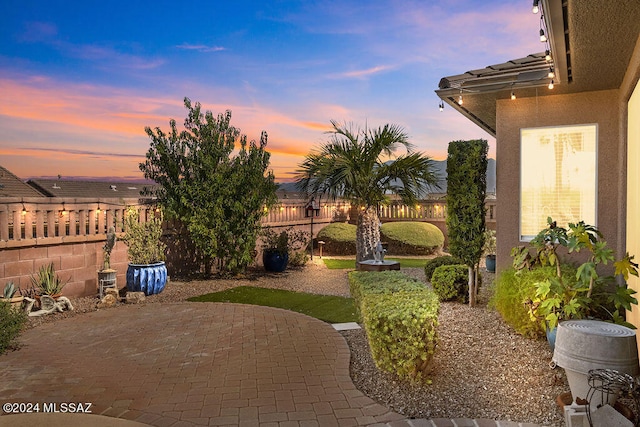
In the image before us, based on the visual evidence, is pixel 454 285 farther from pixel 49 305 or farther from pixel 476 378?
pixel 49 305

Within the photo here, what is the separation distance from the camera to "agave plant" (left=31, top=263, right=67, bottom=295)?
6965mm

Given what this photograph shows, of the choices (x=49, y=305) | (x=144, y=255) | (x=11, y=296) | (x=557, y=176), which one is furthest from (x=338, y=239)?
(x=11, y=296)

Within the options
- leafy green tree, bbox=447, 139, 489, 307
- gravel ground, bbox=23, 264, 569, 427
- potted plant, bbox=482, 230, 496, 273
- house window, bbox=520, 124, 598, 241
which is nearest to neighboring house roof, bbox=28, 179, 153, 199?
potted plant, bbox=482, 230, 496, 273

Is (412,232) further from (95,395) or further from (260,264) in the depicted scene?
(95,395)

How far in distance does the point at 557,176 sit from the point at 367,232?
18.2 feet

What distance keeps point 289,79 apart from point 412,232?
21.7 feet

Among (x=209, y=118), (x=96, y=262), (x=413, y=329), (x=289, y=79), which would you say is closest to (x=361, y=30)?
(x=289, y=79)

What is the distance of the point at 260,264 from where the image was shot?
1213cm

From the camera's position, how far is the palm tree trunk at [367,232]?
11281mm

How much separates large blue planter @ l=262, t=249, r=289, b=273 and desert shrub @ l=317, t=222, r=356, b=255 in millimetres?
3767

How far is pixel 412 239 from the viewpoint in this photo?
49.6 ft

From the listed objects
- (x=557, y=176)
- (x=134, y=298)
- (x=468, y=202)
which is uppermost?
(x=557, y=176)

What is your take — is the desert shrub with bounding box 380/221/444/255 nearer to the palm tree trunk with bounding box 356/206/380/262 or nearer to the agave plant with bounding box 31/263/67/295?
the palm tree trunk with bounding box 356/206/380/262

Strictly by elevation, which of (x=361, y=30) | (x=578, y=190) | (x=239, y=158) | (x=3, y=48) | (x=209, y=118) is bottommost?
(x=578, y=190)
